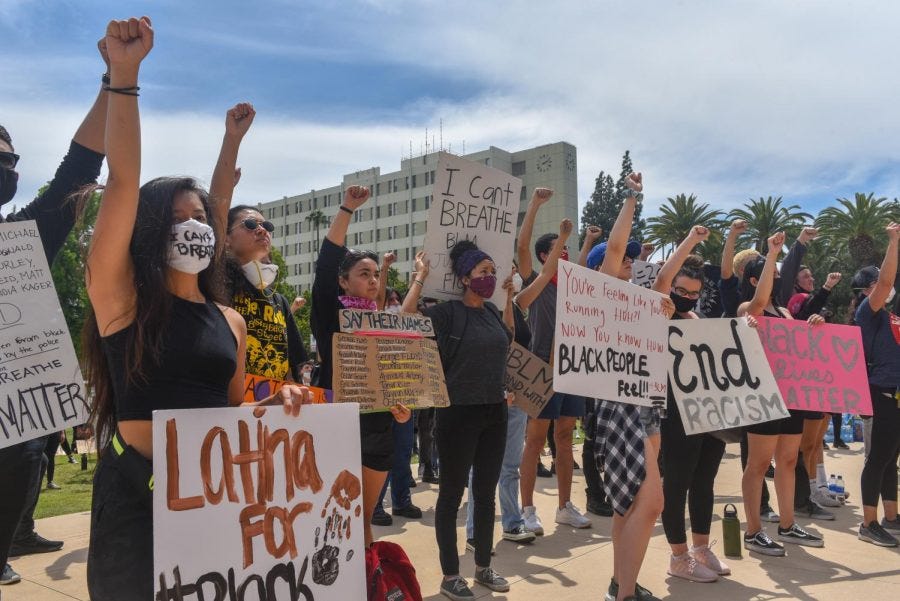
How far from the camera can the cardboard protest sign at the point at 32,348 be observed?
133 inches

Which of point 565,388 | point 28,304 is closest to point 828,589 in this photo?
point 565,388

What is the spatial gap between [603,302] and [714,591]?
2.00 meters

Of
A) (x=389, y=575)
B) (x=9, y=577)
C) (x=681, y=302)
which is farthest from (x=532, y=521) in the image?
(x=9, y=577)

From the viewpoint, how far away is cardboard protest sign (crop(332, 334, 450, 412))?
3732 mm

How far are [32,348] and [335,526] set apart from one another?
188 cm

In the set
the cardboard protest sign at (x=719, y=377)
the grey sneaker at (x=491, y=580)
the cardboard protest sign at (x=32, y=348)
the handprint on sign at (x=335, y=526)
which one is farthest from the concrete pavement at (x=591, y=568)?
the handprint on sign at (x=335, y=526)

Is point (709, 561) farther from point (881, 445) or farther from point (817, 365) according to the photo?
point (881, 445)

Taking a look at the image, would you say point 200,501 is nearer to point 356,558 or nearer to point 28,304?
point 356,558

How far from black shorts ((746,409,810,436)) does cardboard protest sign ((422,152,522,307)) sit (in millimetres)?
2141

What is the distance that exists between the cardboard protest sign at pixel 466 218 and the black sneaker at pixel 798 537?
3.01 metres

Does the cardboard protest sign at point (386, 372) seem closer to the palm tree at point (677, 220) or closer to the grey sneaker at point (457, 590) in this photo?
the grey sneaker at point (457, 590)

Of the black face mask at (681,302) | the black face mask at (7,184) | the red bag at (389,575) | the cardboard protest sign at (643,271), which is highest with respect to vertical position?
the black face mask at (7,184)

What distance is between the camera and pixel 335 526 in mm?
2730

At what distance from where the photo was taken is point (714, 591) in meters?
4.51
